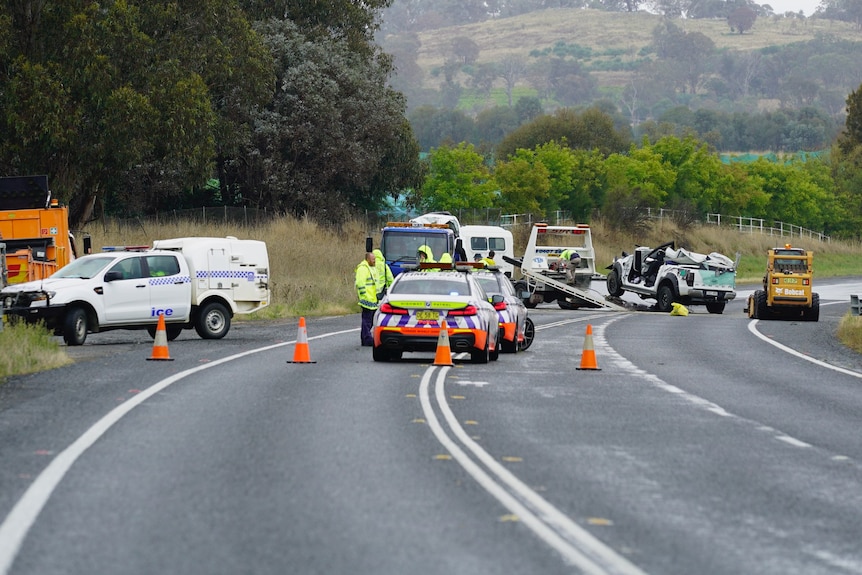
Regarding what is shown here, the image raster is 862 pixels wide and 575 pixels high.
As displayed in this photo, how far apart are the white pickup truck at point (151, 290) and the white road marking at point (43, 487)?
9.17m

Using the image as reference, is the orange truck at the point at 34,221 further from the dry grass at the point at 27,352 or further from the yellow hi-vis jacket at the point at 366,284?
the yellow hi-vis jacket at the point at 366,284

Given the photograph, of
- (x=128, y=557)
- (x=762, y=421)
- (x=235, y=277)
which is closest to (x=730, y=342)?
(x=235, y=277)

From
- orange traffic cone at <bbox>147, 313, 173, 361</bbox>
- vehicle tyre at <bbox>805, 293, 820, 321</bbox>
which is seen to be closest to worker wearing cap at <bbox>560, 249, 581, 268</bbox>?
vehicle tyre at <bbox>805, 293, 820, 321</bbox>

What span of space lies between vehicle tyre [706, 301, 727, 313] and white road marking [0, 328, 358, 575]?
111 ft

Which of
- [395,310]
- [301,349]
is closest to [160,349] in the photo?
[301,349]

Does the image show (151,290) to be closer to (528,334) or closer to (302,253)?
(528,334)

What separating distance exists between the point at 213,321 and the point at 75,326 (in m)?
3.35

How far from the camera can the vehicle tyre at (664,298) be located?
161 ft

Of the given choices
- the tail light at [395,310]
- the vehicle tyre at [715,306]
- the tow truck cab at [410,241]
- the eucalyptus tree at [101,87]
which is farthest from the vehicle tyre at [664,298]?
the tail light at [395,310]

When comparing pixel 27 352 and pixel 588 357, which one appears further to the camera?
pixel 588 357

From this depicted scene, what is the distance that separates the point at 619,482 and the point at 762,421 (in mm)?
5341

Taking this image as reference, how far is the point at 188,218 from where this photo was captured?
188ft

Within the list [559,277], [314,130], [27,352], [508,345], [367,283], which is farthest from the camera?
[314,130]

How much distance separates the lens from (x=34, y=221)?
107 feet
